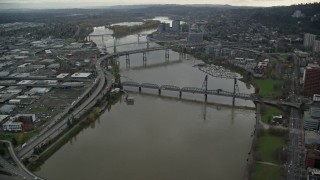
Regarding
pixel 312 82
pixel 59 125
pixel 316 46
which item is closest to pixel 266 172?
pixel 59 125

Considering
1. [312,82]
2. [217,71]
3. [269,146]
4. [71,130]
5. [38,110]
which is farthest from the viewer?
[217,71]

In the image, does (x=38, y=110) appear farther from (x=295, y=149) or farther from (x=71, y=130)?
(x=295, y=149)

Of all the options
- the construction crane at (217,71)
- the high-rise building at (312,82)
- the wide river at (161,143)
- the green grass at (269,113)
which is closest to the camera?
the wide river at (161,143)

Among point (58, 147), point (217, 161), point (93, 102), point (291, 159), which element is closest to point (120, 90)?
point (93, 102)

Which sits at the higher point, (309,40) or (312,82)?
(309,40)

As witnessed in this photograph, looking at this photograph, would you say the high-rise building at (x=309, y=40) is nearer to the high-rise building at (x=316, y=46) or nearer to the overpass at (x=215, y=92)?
the high-rise building at (x=316, y=46)

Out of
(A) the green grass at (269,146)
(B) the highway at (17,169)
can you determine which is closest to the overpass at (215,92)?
(A) the green grass at (269,146)

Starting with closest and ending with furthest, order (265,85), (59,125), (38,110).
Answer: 1. (59,125)
2. (38,110)
3. (265,85)
